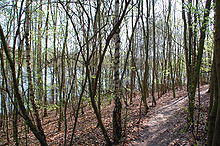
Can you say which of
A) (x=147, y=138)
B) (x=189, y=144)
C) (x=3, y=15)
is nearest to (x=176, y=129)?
(x=147, y=138)

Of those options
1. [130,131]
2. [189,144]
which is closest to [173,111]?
[130,131]

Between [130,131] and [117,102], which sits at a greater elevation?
[117,102]

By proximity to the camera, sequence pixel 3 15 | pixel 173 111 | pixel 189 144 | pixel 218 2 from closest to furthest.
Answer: pixel 218 2 → pixel 189 144 → pixel 173 111 → pixel 3 15

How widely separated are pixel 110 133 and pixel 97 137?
2.15ft

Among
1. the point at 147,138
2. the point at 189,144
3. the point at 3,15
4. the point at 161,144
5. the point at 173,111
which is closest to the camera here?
the point at 189,144

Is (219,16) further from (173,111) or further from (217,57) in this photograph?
(173,111)

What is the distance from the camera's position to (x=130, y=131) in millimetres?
8898

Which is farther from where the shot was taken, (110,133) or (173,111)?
(173,111)

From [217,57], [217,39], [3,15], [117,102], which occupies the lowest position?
[117,102]

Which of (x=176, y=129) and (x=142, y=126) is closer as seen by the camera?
(x=176, y=129)

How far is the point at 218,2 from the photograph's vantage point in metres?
1.99

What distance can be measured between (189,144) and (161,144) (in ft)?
3.78

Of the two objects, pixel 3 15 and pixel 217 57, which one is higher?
pixel 3 15

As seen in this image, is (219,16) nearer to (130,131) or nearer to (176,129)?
(176,129)
